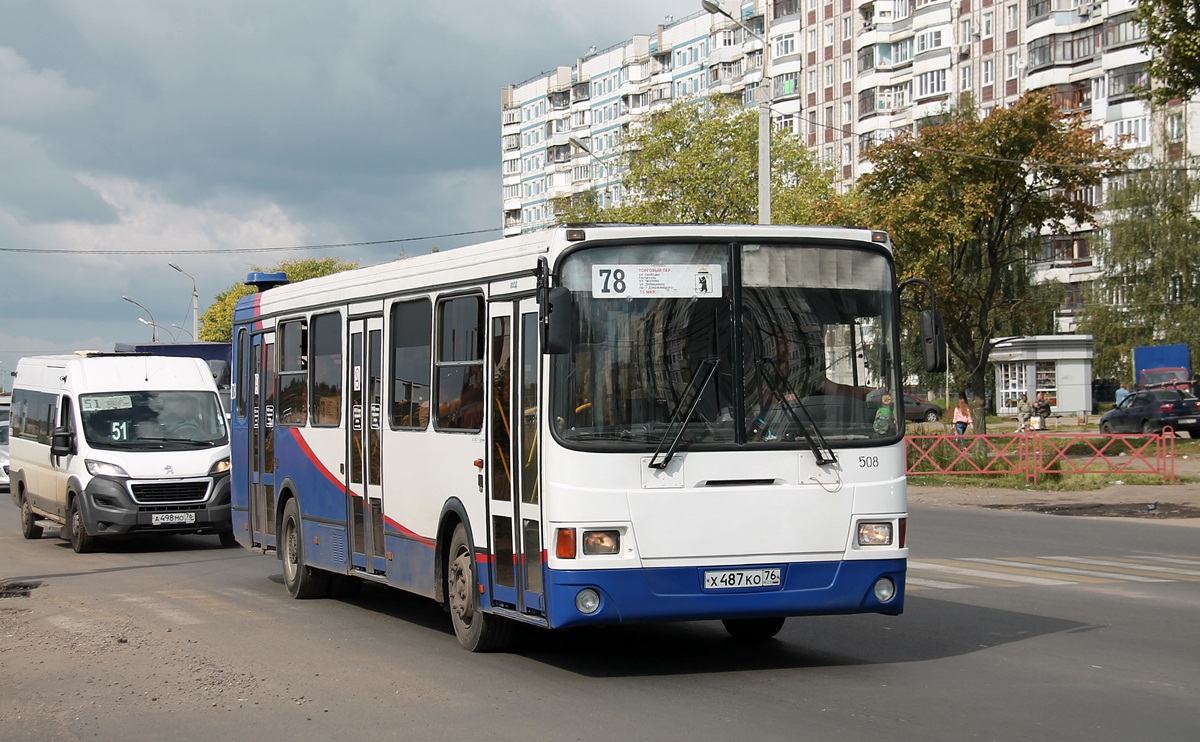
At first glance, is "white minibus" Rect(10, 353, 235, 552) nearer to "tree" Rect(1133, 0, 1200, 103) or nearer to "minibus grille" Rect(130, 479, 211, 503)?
"minibus grille" Rect(130, 479, 211, 503)

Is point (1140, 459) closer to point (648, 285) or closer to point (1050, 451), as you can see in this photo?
point (1050, 451)

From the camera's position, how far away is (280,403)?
15.0 metres

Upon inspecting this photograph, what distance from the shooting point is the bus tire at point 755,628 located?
35.9 feet

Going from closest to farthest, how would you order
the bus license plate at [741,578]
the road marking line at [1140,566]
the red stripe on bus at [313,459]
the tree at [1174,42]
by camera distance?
1. the bus license plate at [741,578]
2. the red stripe on bus at [313,459]
3. the road marking line at [1140,566]
4. the tree at [1174,42]

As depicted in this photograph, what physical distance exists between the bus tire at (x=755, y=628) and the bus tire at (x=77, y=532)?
40.0ft

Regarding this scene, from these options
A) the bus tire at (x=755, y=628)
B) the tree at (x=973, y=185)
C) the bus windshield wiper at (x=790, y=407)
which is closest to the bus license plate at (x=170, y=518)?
the bus tire at (x=755, y=628)

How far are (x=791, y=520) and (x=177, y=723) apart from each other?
3.74 meters

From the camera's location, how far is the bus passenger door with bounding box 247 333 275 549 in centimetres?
1527

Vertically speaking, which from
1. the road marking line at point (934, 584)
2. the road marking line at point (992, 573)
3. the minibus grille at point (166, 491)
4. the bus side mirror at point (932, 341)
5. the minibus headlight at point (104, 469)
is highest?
the bus side mirror at point (932, 341)

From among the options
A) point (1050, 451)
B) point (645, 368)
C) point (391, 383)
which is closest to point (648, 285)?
point (645, 368)

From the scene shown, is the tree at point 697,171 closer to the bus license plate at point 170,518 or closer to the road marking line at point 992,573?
the bus license plate at point 170,518

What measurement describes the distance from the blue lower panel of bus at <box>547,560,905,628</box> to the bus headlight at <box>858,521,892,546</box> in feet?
0.41

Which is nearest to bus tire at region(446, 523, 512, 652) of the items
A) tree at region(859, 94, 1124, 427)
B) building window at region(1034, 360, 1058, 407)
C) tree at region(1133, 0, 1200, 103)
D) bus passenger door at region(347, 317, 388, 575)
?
bus passenger door at region(347, 317, 388, 575)

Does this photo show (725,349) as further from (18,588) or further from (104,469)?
(104,469)
